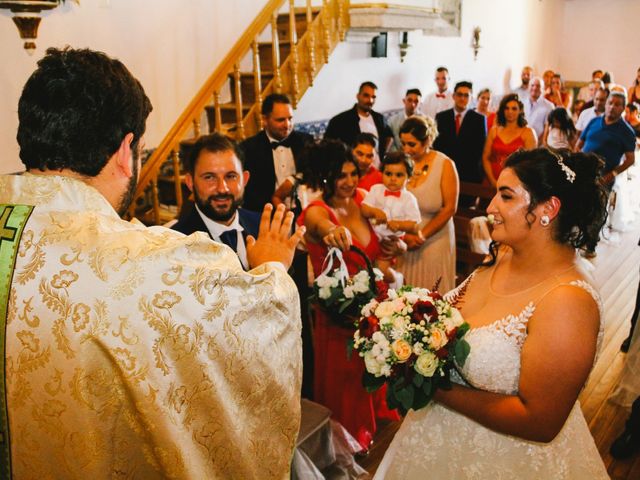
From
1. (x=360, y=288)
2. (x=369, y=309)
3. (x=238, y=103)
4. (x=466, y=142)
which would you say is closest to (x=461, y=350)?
(x=369, y=309)

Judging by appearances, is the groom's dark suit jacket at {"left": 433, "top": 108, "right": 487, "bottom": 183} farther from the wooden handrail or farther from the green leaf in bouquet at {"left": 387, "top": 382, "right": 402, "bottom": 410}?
the green leaf in bouquet at {"left": 387, "top": 382, "right": 402, "bottom": 410}

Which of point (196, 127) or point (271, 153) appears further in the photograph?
point (196, 127)

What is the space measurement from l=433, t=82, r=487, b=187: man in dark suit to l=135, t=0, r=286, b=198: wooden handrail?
7.38ft

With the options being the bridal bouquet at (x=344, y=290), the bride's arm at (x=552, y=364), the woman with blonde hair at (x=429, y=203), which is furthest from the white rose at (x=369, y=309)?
the woman with blonde hair at (x=429, y=203)

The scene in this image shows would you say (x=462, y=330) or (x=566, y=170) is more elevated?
(x=566, y=170)

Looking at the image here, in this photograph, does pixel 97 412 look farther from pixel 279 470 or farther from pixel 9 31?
pixel 9 31

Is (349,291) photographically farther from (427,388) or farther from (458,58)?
(458,58)

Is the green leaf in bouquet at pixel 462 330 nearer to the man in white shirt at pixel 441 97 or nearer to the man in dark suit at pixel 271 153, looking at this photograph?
the man in dark suit at pixel 271 153

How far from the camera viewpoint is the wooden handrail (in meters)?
4.55

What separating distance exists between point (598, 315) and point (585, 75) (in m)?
16.1

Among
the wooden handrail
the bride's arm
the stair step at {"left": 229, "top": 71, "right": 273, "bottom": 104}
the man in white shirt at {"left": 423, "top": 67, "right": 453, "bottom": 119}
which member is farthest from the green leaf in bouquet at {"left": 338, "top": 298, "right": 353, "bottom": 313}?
the man in white shirt at {"left": 423, "top": 67, "right": 453, "bottom": 119}

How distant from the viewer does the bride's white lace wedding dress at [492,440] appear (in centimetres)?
176

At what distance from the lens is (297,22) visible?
6586mm

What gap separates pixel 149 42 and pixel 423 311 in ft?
15.5
